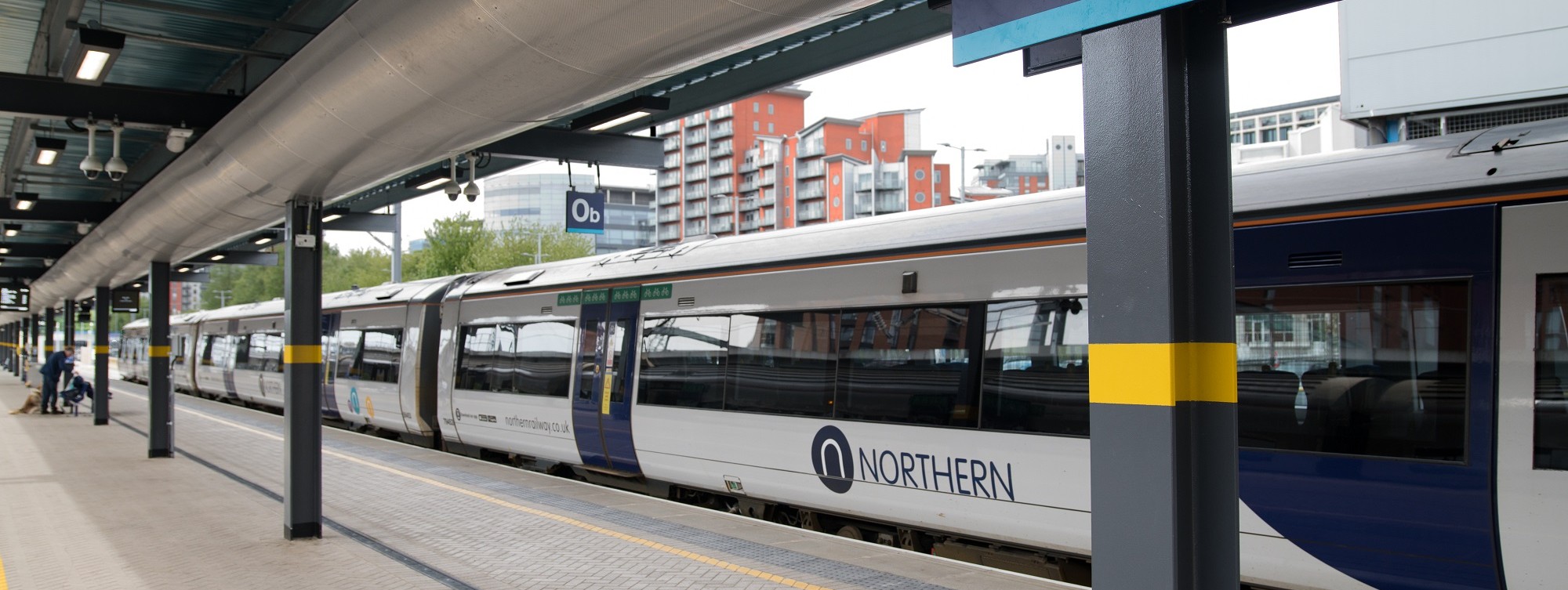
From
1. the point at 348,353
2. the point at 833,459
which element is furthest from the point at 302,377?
the point at 348,353

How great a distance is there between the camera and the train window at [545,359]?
12.4 m

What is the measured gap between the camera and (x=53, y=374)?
24594 mm

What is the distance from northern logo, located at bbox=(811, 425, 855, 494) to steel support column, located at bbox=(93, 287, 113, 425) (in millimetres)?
17260

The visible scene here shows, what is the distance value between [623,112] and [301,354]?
3.56 metres

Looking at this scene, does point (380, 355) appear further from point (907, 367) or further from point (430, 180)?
point (907, 367)

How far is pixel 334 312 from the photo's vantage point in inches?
812

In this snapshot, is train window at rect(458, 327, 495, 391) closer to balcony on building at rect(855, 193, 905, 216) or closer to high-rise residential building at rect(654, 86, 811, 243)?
balcony on building at rect(855, 193, 905, 216)

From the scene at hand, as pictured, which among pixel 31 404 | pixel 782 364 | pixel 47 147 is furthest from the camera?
pixel 31 404

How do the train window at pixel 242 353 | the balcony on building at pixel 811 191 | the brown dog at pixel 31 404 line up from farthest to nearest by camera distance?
the balcony on building at pixel 811 191
the train window at pixel 242 353
the brown dog at pixel 31 404

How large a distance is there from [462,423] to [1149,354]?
43.9 feet

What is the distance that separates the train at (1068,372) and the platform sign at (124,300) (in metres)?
14.7

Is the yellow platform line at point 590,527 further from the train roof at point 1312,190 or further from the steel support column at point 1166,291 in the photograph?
the steel support column at point 1166,291

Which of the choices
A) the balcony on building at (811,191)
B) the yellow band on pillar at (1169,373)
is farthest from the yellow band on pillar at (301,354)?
the balcony on building at (811,191)

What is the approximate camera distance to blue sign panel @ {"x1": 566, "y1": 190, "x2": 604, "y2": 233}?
15266 mm
